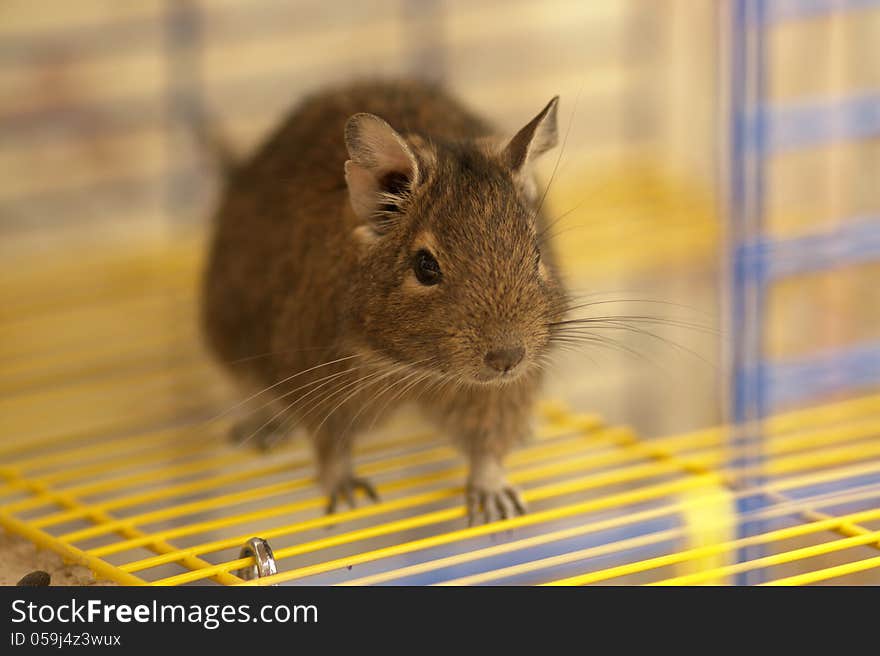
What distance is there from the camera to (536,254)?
2.54 m

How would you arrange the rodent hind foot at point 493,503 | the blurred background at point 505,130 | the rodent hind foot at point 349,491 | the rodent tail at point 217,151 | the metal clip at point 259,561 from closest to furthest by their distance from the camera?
1. the metal clip at point 259,561
2. the rodent hind foot at point 493,503
3. the rodent hind foot at point 349,491
4. the rodent tail at point 217,151
5. the blurred background at point 505,130

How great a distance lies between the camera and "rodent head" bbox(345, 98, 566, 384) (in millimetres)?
2422

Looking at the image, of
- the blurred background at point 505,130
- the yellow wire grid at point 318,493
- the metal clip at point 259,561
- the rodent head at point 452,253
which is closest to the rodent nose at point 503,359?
the rodent head at point 452,253

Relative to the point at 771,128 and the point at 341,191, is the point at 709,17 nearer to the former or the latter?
the point at 771,128

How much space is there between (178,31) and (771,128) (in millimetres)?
2516

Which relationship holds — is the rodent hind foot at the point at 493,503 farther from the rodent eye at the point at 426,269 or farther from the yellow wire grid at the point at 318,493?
the rodent eye at the point at 426,269

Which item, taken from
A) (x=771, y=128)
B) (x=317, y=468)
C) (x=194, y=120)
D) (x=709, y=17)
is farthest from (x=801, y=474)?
(x=709, y=17)

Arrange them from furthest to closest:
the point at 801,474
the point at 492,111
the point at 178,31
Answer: the point at 492,111 → the point at 178,31 → the point at 801,474

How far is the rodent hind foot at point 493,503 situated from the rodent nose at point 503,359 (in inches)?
19.1

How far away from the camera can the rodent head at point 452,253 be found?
242 cm

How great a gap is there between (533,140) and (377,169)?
0.94 feet

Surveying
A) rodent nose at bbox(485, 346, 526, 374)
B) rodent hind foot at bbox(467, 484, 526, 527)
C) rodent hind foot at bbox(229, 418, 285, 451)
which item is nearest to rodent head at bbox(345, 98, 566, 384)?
rodent nose at bbox(485, 346, 526, 374)

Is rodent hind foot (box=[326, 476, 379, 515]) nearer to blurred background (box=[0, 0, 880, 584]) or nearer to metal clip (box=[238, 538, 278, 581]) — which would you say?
metal clip (box=[238, 538, 278, 581])
